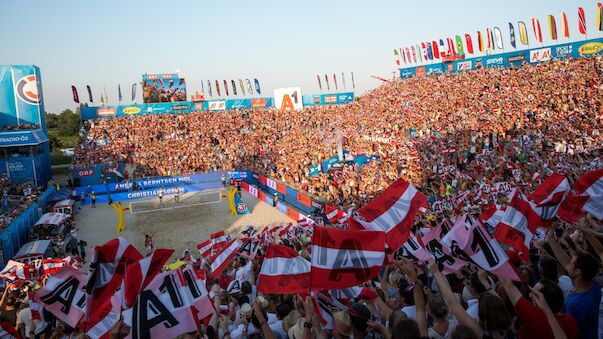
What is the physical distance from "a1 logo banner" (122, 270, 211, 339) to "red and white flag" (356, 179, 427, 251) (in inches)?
96.6

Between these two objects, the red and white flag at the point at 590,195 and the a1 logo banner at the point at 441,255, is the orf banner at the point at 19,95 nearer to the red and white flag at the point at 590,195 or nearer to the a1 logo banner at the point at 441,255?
the a1 logo banner at the point at 441,255

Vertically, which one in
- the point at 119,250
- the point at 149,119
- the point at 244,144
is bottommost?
the point at 119,250

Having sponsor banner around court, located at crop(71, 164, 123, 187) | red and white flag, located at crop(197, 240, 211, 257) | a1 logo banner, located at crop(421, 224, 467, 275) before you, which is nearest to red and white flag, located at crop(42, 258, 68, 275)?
red and white flag, located at crop(197, 240, 211, 257)

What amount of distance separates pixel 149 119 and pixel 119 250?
4609cm

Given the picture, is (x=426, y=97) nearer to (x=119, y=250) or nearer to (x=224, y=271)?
(x=224, y=271)

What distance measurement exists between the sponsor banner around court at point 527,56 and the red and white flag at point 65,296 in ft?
125

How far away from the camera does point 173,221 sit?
85.1 ft

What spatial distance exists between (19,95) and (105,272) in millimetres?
37613

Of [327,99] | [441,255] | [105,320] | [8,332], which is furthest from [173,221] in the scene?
[327,99]

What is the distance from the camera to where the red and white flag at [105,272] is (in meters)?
5.04

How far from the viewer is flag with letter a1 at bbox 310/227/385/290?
4.61 metres

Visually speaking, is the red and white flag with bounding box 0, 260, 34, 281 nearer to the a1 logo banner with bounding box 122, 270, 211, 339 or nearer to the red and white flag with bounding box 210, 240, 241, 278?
the red and white flag with bounding box 210, 240, 241, 278

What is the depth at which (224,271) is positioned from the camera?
964 centimetres

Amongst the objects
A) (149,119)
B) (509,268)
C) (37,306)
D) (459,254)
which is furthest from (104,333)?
(149,119)
